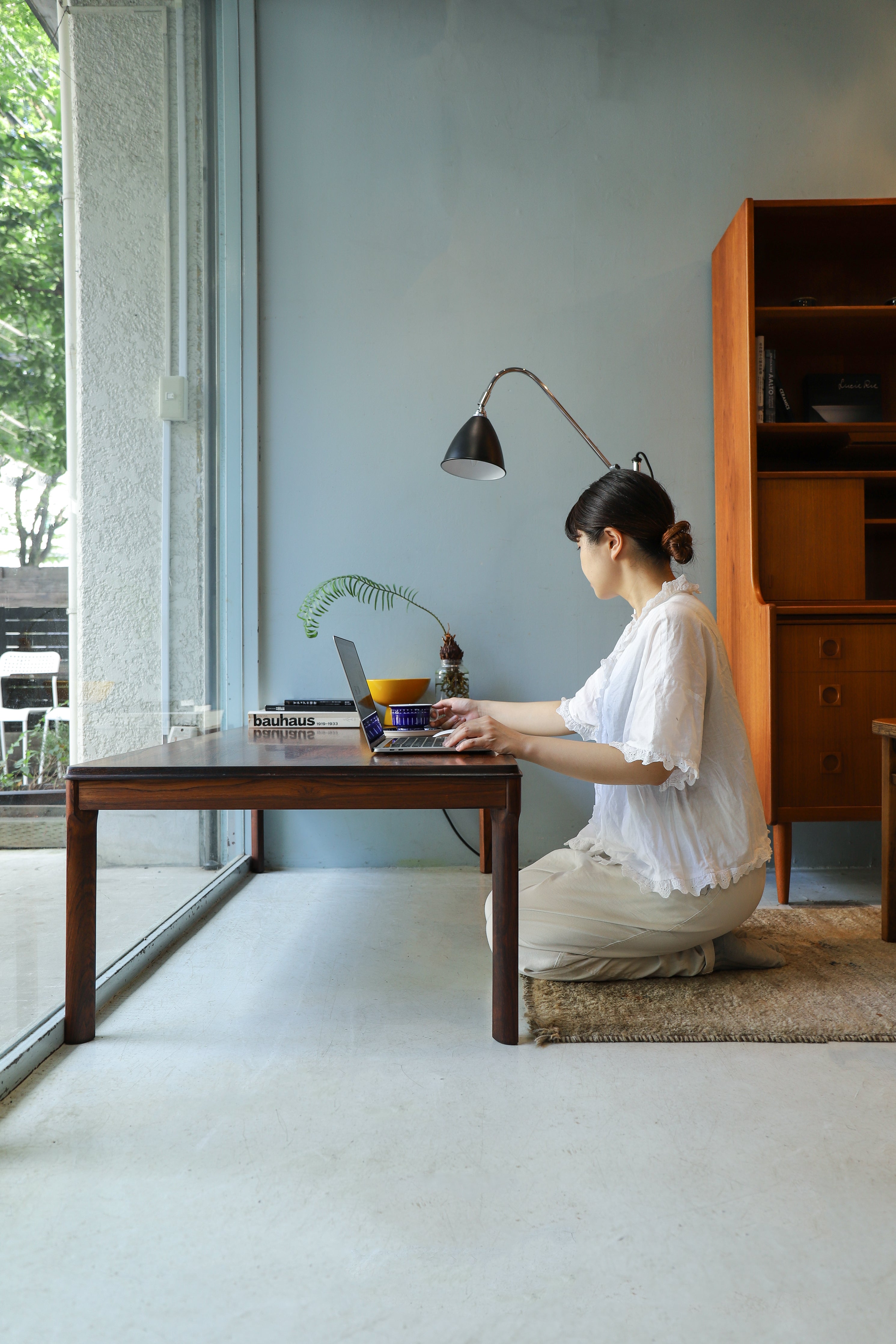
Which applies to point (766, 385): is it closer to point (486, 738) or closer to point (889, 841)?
point (889, 841)

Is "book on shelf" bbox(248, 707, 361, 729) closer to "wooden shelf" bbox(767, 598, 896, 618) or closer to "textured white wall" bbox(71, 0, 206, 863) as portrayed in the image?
"textured white wall" bbox(71, 0, 206, 863)

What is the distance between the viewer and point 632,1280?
90cm

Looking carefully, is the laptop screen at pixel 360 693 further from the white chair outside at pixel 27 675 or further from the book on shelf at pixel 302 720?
the white chair outside at pixel 27 675

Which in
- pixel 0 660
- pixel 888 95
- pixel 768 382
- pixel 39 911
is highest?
pixel 888 95

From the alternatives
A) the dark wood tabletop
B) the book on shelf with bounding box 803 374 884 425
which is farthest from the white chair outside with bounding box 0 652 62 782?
the book on shelf with bounding box 803 374 884 425

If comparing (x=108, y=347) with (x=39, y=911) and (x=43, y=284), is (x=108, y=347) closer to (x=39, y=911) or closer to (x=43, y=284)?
(x=43, y=284)

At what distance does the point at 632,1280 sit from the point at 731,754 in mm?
1023

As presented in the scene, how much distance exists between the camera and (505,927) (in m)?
1.48

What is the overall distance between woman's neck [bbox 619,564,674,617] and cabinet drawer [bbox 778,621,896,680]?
0.76m

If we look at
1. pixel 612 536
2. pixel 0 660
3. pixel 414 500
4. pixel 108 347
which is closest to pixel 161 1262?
pixel 0 660

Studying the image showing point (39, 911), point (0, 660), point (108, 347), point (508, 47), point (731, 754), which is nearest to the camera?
point (0, 660)

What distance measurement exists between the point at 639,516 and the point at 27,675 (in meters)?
1.23

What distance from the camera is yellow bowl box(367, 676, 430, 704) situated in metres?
2.60

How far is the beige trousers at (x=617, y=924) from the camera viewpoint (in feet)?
5.57
